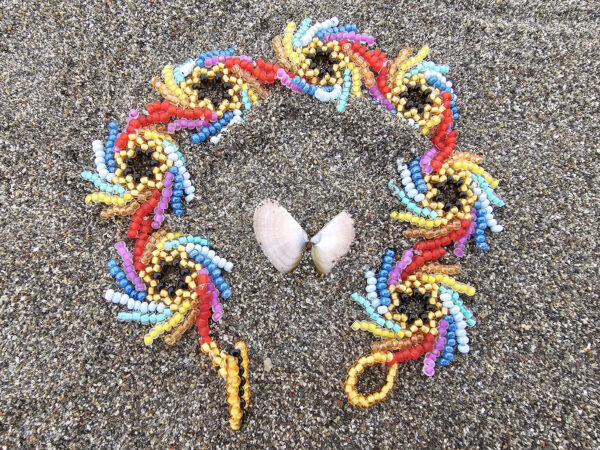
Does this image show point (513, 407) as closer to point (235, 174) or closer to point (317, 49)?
point (235, 174)

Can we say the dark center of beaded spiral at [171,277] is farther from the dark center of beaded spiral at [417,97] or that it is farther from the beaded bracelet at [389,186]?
the dark center of beaded spiral at [417,97]

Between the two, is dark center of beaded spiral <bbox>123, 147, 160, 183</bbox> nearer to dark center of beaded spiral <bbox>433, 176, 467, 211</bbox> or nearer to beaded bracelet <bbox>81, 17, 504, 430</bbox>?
beaded bracelet <bbox>81, 17, 504, 430</bbox>

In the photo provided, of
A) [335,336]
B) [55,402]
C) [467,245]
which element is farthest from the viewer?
[467,245]

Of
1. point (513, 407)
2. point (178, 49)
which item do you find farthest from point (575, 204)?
point (178, 49)

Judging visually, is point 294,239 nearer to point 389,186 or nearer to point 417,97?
point 389,186

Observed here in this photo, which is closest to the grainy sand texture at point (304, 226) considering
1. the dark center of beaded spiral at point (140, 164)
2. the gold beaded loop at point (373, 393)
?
the gold beaded loop at point (373, 393)

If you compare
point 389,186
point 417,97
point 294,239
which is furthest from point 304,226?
point 417,97
